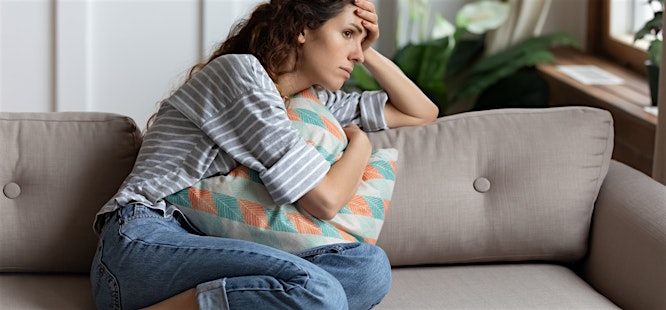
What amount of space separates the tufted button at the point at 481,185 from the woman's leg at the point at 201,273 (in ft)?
1.61

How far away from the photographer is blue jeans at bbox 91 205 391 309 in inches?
64.4

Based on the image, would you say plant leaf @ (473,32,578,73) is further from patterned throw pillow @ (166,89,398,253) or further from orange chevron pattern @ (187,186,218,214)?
orange chevron pattern @ (187,186,218,214)

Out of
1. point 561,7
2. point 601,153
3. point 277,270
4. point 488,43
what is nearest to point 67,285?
point 277,270

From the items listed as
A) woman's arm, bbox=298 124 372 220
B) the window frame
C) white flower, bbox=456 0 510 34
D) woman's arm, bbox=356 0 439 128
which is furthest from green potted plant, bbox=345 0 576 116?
woman's arm, bbox=298 124 372 220

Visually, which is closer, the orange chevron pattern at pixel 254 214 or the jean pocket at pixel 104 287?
the jean pocket at pixel 104 287

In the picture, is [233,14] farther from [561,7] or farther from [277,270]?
[277,270]

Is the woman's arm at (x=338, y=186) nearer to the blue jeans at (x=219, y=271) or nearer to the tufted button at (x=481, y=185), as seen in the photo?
the blue jeans at (x=219, y=271)

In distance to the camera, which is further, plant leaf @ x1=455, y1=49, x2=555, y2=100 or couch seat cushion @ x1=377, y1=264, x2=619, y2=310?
plant leaf @ x1=455, y1=49, x2=555, y2=100

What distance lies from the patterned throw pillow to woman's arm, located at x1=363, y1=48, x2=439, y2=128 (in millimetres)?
264

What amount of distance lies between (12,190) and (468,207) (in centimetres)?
95

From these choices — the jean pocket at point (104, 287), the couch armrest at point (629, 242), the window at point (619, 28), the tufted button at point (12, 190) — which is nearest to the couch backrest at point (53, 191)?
the tufted button at point (12, 190)

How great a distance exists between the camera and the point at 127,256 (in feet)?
5.65

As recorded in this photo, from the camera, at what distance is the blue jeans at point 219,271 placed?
163 cm

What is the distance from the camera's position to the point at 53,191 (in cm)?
199
